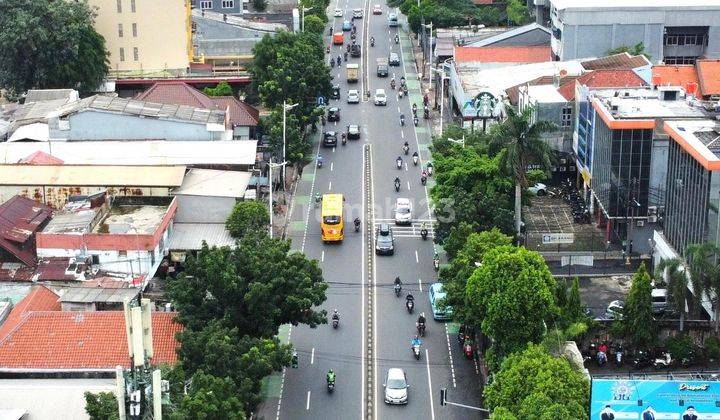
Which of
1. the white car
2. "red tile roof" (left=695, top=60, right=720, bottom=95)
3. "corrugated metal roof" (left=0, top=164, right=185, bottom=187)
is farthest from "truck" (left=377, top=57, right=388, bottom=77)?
"corrugated metal roof" (left=0, top=164, right=185, bottom=187)

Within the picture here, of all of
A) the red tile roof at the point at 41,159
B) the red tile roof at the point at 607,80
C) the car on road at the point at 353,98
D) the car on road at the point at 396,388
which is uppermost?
the red tile roof at the point at 607,80

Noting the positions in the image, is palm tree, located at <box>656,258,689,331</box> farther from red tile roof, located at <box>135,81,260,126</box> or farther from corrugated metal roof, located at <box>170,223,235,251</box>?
red tile roof, located at <box>135,81,260,126</box>

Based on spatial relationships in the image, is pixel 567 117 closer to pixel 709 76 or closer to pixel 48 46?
pixel 709 76

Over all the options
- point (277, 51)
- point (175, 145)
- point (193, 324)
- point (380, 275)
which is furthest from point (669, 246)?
point (277, 51)

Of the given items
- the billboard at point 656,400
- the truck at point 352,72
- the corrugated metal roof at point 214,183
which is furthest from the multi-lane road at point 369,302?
the truck at point 352,72

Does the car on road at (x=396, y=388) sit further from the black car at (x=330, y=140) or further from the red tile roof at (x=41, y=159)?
the black car at (x=330, y=140)

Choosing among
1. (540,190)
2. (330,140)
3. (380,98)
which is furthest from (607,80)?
(380,98)
